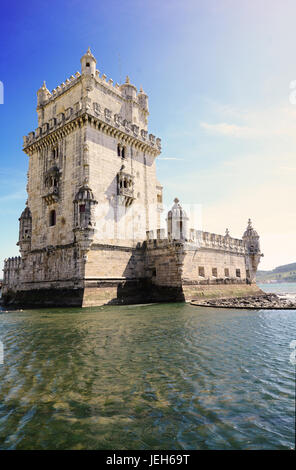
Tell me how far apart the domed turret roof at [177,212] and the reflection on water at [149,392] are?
1591 cm

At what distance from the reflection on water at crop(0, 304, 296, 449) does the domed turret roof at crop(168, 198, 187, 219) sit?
52.2 ft

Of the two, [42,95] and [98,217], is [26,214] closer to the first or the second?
[98,217]

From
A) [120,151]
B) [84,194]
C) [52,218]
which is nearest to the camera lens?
[84,194]

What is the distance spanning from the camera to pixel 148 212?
30.9 m

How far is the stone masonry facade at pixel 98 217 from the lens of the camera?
965 inches

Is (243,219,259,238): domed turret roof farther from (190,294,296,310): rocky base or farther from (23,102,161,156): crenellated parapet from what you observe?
(23,102,161,156): crenellated parapet

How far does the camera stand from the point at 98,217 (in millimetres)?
25250

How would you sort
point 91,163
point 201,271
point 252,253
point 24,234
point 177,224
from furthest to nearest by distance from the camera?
1. point 252,253
2. point 24,234
3. point 201,271
4. point 177,224
5. point 91,163

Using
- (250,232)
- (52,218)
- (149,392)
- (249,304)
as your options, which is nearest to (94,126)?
(52,218)

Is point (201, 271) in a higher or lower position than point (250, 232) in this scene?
lower

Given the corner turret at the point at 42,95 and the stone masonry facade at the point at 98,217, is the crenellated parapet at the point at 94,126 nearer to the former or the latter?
the stone masonry facade at the point at 98,217

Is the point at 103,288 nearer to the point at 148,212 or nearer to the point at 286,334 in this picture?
the point at 148,212

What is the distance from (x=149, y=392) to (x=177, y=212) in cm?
2117
